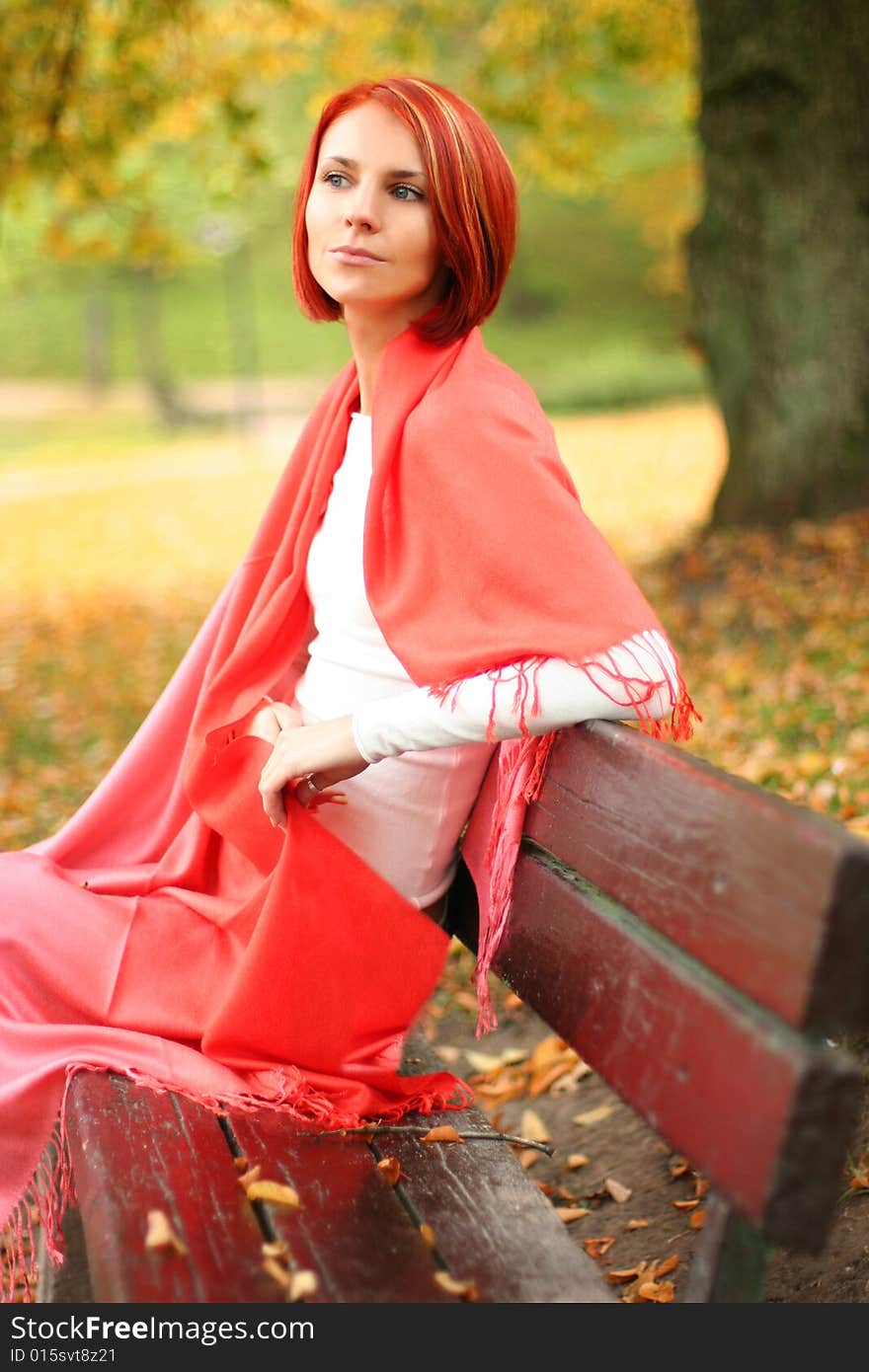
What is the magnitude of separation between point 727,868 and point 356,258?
1.16m

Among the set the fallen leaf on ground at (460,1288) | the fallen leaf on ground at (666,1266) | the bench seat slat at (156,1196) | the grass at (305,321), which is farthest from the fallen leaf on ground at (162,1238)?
the grass at (305,321)

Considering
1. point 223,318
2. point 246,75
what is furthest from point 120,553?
point 223,318

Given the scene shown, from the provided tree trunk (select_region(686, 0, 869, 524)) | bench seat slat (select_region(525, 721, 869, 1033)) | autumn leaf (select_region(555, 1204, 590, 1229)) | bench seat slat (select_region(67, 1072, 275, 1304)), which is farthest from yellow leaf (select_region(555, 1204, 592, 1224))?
tree trunk (select_region(686, 0, 869, 524))

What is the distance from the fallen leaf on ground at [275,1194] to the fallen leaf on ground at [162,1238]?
142mm

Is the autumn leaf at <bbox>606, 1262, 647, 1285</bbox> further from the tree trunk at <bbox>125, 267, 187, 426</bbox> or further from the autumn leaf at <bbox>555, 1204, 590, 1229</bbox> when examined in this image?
the tree trunk at <bbox>125, 267, 187, 426</bbox>

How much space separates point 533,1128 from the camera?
325 centimetres

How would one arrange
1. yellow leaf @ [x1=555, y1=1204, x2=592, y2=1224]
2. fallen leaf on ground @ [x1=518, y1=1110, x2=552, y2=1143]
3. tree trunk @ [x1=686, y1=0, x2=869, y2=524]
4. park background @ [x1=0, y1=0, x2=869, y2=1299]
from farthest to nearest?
tree trunk @ [x1=686, y1=0, x2=869, y2=524]
park background @ [x1=0, y1=0, x2=869, y2=1299]
fallen leaf on ground @ [x1=518, y1=1110, x2=552, y2=1143]
yellow leaf @ [x1=555, y1=1204, x2=592, y2=1224]

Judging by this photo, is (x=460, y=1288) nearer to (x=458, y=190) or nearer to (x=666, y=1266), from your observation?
(x=666, y=1266)

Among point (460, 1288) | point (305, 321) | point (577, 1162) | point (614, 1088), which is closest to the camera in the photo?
point (460, 1288)

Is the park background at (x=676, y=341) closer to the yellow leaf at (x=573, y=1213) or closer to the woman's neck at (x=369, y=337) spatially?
the yellow leaf at (x=573, y=1213)

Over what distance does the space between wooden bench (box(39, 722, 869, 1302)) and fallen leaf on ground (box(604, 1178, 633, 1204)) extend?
820 millimetres

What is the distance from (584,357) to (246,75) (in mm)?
22433

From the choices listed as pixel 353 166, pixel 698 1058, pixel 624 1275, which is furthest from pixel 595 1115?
pixel 353 166

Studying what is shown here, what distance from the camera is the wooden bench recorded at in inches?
56.5
